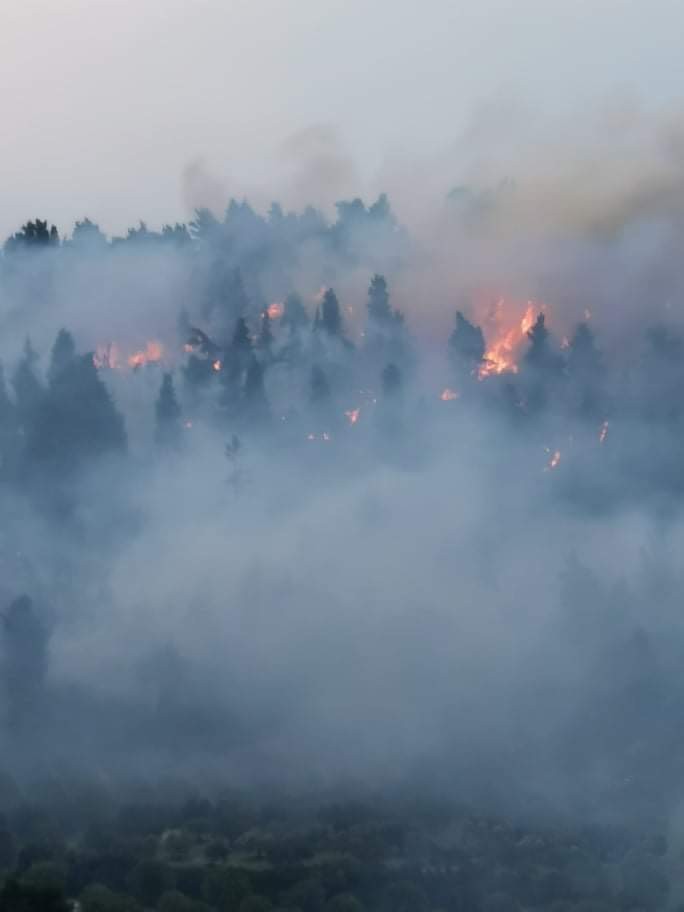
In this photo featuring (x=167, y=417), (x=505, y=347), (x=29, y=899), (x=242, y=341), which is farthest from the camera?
(x=505, y=347)

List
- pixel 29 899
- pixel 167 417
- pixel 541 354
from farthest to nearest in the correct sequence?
1. pixel 541 354
2. pixel 167 417
3. pixel 29 899

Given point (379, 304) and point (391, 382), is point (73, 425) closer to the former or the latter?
point (391, 382)

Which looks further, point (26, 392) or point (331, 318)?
point (331, 318)

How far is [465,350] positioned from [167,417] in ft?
65.2

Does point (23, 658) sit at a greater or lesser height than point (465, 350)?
lesser

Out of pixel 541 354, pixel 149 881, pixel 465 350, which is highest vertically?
pixel 465 350

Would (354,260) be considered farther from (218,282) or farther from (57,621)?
(57,621)

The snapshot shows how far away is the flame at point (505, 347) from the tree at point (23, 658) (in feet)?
129

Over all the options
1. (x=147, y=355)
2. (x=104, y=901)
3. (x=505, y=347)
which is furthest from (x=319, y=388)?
(x=104, y=901)

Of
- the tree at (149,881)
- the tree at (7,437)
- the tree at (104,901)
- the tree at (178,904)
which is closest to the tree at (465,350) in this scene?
the tree at (7,437)

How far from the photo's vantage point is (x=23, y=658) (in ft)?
247

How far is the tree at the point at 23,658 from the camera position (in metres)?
73.3

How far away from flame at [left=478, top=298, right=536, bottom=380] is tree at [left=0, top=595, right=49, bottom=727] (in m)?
39.2

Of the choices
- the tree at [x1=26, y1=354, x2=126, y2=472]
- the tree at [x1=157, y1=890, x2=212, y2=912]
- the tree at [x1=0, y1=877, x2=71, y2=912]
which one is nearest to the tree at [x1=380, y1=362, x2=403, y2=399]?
the tree at [x1=26, y1=354, x2=126, y2=472]
